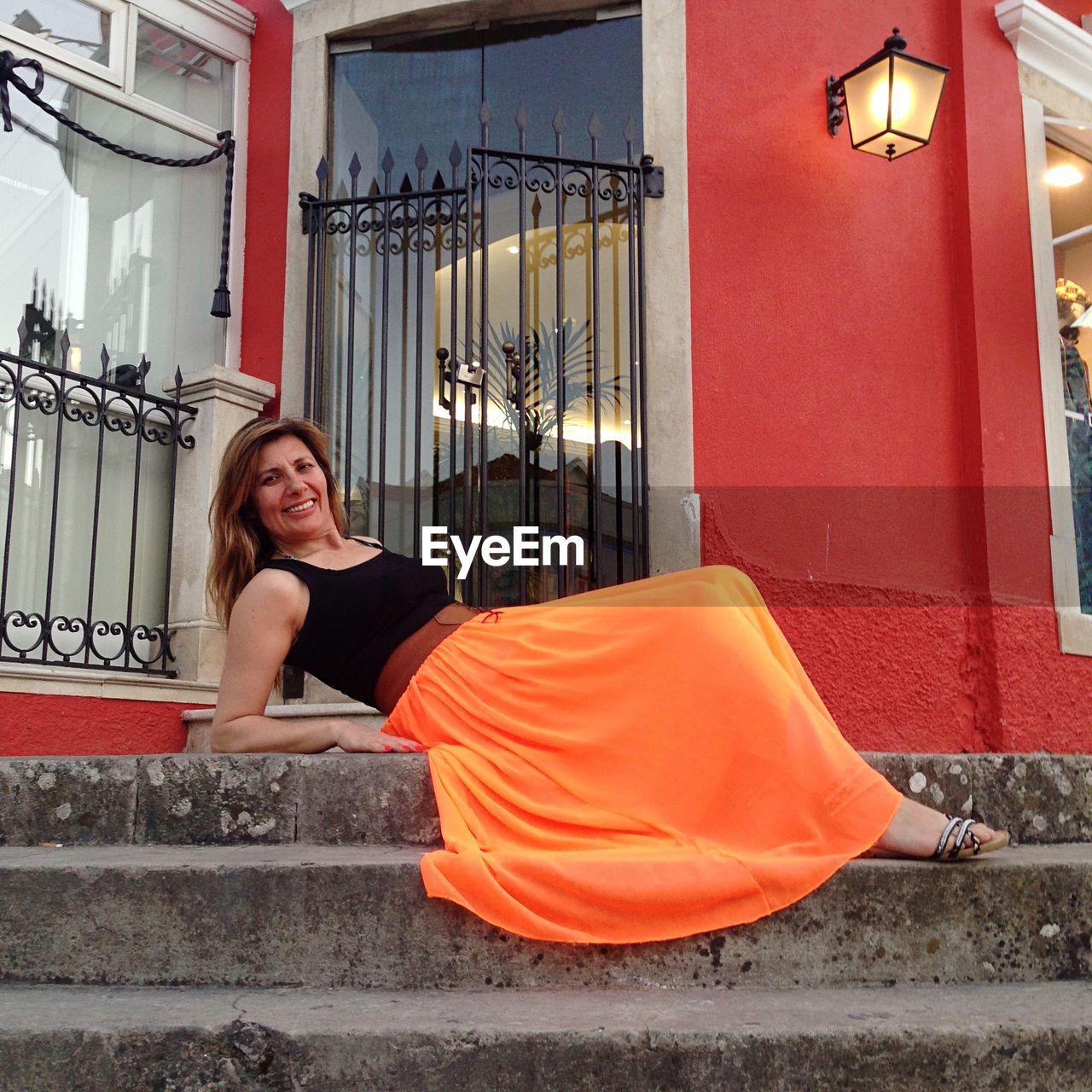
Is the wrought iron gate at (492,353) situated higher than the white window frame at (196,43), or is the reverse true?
the white window frame at (196,43)

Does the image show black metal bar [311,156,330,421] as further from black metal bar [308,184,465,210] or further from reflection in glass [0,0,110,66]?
reflection in glass [0,0,110,66]

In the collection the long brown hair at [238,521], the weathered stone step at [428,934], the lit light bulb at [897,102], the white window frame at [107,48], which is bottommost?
the weathered stone step at [428,934]

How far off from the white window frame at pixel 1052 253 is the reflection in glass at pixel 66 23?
4389mm

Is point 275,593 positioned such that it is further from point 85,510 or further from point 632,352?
point 632,352

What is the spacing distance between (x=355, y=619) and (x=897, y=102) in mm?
3581

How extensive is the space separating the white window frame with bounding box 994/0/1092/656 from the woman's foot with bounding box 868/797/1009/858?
340 cm

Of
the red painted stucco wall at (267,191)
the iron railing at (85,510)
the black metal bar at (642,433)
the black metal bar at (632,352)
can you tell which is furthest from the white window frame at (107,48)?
the black metal bar at (642,433)

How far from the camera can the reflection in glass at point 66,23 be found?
16.8 ft

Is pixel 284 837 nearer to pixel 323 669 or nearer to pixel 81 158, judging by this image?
pixel 323 669

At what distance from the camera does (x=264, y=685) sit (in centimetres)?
291

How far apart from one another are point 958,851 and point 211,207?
4933 mm

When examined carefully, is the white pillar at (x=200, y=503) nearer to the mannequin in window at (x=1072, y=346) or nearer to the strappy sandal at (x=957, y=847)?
the strappy sandal at (x=957, y=847)

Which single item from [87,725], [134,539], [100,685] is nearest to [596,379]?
[134,539]

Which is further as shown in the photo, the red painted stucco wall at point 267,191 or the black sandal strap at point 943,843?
the red painted stucco wall at point 267,191
